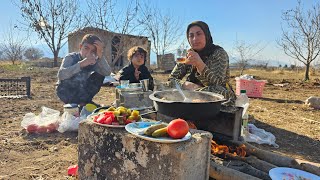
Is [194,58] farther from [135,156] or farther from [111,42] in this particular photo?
[111,42]

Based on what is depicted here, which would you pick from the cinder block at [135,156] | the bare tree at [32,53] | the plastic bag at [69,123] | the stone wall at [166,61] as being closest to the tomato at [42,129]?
the plastic bag at [69,123]

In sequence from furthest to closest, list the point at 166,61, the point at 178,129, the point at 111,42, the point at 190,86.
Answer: the point at 166,61
the point at 111,42
the point at 190,86
the point at 178,129

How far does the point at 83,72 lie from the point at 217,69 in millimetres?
2374

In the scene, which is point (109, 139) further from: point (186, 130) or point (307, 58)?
point (307, 58)

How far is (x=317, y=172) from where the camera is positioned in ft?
6.99

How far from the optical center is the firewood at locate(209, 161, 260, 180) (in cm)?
193

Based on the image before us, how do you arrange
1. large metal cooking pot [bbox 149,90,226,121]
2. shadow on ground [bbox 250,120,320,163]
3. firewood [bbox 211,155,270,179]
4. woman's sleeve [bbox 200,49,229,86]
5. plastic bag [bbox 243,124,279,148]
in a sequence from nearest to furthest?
1. firewood [bbox 211,155,270,179]
2. large metal cooking pot [bbox 149,90,226,121]
3. woman's sleeve [bbox 200,49,229,86]
4. shadow on ground [bbox 250,120,320,163]
5. plastic bag [bbox 243,124,279,148]

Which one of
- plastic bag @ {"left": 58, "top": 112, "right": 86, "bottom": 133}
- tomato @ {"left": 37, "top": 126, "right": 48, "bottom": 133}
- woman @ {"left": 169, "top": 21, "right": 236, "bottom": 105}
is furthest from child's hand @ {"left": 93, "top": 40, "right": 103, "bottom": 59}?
woman @ {"left": 169, "top": 21, "right": 236, "bottom": 105}

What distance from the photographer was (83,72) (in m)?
4.55

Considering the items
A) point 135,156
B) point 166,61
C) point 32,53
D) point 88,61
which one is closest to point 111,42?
point 166,61

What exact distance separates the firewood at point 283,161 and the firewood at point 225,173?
0.61 m

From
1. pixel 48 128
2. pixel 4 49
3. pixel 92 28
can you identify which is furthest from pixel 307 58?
pixel 4 49

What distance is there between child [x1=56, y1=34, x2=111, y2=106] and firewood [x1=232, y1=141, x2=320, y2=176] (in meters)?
2.73

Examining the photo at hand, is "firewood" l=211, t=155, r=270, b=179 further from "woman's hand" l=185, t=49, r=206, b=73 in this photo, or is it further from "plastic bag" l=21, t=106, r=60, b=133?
"plastic bag" l=21, t=106, r=60, b=133
